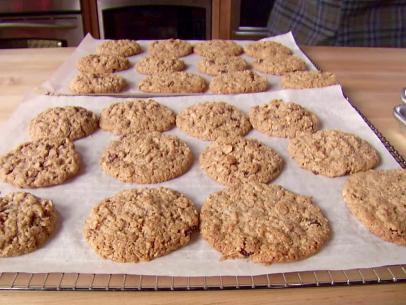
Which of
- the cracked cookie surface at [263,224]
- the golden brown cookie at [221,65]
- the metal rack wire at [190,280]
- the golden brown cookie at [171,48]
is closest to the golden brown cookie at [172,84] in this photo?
the golden brown cookie at [221,65]

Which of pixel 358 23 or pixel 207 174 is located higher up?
pixel 358 23

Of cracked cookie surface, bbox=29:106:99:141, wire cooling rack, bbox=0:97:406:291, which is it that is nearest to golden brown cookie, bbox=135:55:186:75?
cracked cookie surface, bbox=29:106:99:141

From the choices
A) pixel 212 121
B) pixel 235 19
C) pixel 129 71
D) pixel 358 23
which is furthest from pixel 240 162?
pixel 235 19

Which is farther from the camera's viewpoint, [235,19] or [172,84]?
[235,19]

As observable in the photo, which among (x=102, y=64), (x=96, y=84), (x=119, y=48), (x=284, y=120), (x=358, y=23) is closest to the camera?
(x=284, y=120)

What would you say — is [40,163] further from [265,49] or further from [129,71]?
[265,49]

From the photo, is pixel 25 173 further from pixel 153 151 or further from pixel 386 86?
pixel 386 86
